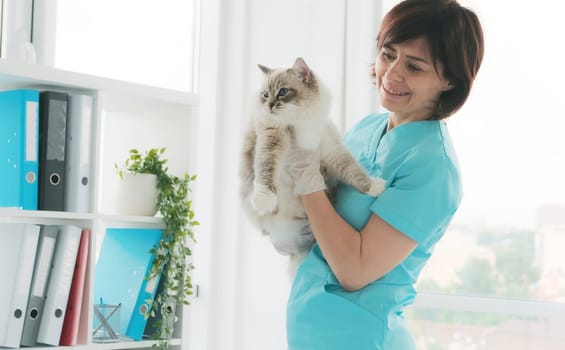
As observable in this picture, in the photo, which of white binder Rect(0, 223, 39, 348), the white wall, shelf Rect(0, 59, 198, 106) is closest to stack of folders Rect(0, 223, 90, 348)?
white binder Rect(0, 223, 39, 348)

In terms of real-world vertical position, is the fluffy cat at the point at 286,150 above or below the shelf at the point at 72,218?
above

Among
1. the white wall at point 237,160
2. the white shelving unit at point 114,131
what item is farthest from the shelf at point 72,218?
the white wall at point 237,160

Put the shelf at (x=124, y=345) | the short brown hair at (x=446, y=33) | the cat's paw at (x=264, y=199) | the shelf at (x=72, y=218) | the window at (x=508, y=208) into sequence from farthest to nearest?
the window at (x=508, y=208)
the shelf at (x=124, y=345)
the shelf at (x=72, y=218)
the short brown hair at (x=446, y=33)
the cat's paw at (x=264, y=199)

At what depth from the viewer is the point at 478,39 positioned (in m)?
1.75

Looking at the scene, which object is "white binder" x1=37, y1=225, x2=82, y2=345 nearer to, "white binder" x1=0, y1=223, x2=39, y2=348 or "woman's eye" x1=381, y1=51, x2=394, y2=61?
"white binder" x1=0, y1=223, x2=39, y2=348

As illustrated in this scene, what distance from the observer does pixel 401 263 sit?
1771 millimetres

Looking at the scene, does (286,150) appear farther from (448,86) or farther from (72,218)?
(72,218)

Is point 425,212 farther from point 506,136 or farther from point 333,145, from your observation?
point 506,136

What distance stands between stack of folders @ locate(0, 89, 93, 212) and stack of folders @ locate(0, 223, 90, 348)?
0.26ft

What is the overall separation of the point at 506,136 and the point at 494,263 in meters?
0.39

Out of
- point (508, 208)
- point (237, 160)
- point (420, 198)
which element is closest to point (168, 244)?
point (237, 160)

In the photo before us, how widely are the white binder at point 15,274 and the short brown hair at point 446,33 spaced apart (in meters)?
1.04

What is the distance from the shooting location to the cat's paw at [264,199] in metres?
1.61

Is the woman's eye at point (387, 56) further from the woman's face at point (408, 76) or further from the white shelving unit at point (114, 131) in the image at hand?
the white shelving unit at point (114, 131)
